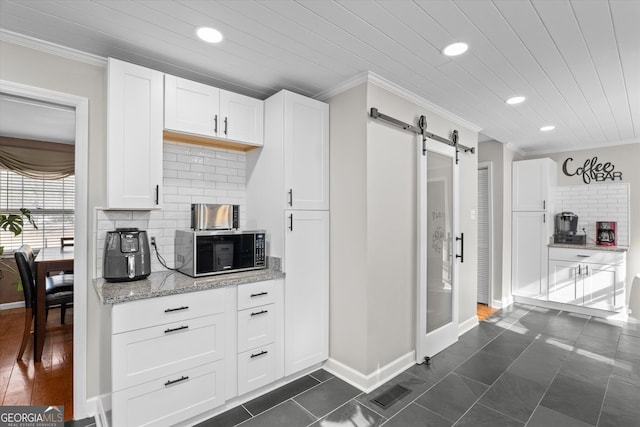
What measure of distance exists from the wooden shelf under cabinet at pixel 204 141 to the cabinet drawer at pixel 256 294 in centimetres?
118

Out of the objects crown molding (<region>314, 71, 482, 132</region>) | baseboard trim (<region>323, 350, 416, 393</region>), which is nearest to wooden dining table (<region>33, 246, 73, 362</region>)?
baseboard trim (<region>323, 350, 416, 393</region>)

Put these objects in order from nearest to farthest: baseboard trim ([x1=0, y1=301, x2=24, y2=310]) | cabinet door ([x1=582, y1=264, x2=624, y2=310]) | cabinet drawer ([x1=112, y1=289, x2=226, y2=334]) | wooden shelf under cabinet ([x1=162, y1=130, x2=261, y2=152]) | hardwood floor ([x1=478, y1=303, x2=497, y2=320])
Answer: cabinet drawer ([x1=112, y1=289, x2=226, y2=334])
wooden shelf under cabinet ([x1=162, y1=130, x2=261, y2=152])
baseboard trim ([x1=0, y1=301, x2=24, y2=310])
cabinet door ([x1=582, y1=264, x2=624, y2=310])
hardwood floor ([x1=478, y1=303, x2=497, y2=320])

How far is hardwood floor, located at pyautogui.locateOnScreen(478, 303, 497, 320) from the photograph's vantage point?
4320mm

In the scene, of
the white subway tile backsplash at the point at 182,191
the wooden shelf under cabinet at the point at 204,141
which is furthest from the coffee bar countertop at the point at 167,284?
the wooden shelf under cabinet at the point at 204,141

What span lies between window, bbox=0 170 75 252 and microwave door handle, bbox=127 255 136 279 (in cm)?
196

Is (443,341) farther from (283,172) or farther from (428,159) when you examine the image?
(283,172)

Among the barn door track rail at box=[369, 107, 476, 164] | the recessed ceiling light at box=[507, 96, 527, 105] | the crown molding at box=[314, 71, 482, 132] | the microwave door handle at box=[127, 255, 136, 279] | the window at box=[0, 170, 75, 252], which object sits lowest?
the microwave door handle at box=[127, 255, 136, 279]

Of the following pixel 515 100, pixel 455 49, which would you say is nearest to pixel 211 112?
pixel 455 49

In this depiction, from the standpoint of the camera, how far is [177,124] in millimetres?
2285

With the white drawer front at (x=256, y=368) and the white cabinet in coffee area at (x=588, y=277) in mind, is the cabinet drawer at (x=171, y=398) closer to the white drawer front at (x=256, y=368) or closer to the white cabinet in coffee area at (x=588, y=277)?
the white drawer front at (x=256, y=368)

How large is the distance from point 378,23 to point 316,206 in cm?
142

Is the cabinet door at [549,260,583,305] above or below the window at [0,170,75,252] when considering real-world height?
below

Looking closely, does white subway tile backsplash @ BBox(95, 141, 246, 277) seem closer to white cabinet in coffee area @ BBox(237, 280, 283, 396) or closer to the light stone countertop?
the light stone countertop

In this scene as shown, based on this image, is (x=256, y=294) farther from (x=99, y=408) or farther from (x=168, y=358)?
(x=99, y=408)
